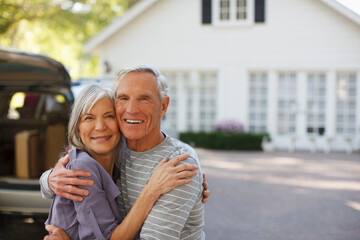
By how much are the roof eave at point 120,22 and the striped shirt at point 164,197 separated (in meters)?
13.1

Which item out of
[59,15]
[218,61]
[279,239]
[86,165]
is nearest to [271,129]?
[218,61]

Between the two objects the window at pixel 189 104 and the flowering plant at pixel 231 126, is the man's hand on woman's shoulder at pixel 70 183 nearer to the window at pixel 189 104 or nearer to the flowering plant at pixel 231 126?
the flowering plant at pixel 231 126

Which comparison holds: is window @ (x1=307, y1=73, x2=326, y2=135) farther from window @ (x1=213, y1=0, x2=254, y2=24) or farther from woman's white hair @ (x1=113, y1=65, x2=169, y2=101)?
woman's white hair @ (x1=113, y1=65, x2=169, y2=101)

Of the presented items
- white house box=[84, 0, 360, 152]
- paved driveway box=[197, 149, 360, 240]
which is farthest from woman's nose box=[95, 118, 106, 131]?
white house box=[84, 0, 360, 152]

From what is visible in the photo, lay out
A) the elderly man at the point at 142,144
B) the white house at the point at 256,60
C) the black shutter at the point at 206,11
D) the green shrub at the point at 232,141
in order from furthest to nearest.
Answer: the black shutter at the point at 206,11
the white house at the point at 256,60
the green shrub at the point at 232,141
the elderly man at the point at 142,144

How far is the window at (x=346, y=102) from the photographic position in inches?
564

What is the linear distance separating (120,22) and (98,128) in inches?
521

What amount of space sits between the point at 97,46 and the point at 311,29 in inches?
328

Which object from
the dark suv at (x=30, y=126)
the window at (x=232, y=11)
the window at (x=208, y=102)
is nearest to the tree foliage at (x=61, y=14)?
the window at (x=232, y=11)

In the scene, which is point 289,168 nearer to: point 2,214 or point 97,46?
point 2,214

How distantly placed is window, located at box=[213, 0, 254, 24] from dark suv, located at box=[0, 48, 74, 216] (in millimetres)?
9808

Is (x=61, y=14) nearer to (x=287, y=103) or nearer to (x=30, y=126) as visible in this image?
(x=287, y=103)

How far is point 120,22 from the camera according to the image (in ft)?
48.4

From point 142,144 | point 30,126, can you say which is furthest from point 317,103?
point 142,144
